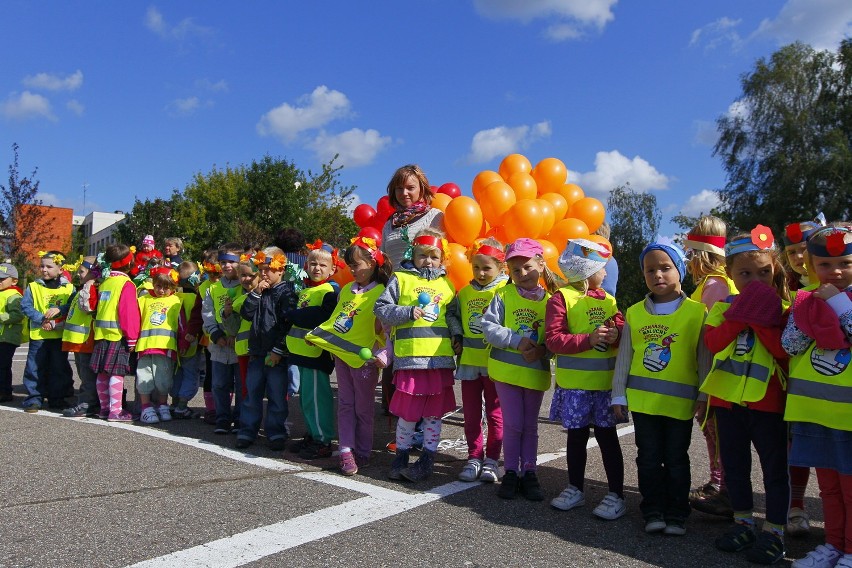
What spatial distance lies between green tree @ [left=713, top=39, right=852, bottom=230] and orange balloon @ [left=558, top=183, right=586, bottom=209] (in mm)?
23011

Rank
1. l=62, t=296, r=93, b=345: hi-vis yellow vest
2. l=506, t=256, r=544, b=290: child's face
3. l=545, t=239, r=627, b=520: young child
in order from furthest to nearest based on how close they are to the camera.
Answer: l=62, t=296, r=93, b=345: hi-vis yellow vest
l=506, t=256, r=544, b=290: child's face
l=545, t=239, r=627, b=520: young child

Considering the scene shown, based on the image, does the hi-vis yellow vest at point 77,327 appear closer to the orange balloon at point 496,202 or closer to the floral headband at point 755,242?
the orange balloon at point 496,202

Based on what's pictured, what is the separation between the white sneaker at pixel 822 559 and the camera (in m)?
3.26

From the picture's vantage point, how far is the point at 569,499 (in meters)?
4.22

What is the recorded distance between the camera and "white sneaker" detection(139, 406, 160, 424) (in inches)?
273

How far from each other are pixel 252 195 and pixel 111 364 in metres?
29.9

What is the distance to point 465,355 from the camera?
5.09 metres

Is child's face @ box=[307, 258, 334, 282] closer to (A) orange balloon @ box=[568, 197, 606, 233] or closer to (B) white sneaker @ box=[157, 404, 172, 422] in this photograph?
(B) white sneaker @ box=[157, 404, 172, 422]

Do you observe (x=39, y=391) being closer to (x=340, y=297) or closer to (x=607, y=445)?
(x=340, y=297)

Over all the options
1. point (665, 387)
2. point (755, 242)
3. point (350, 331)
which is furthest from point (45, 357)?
point (755, 242)

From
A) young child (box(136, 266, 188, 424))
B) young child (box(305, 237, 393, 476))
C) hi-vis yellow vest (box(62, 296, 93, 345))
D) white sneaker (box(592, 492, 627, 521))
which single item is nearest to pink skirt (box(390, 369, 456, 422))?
young child (box(305, 237, 393, 476))

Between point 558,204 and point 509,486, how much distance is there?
4.10 meters

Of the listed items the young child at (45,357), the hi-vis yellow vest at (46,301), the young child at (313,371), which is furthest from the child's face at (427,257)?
the hi-vis yellow vest at (46,301)

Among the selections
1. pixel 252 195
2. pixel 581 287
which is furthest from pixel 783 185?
pixel 581 287
